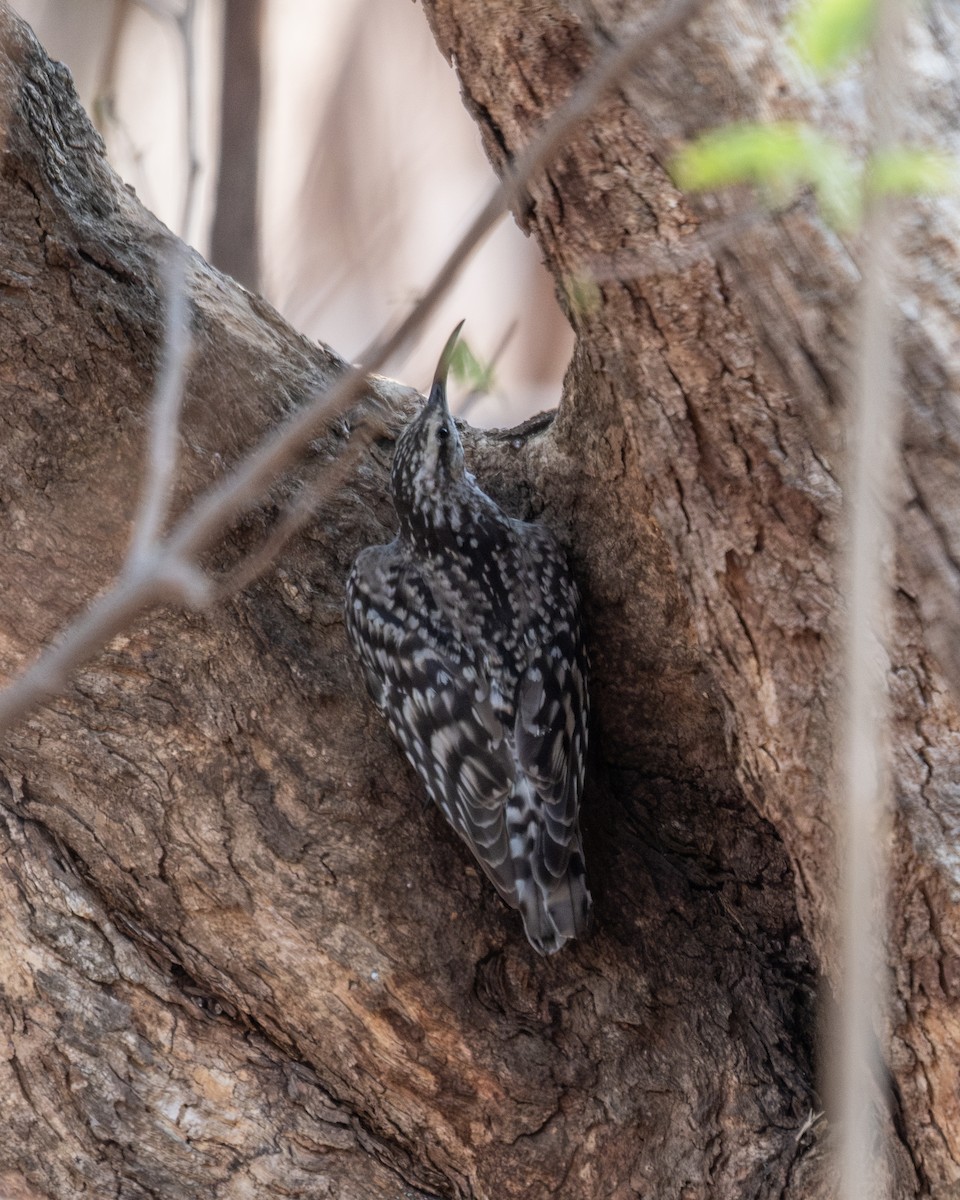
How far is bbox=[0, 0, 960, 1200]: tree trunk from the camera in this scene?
6.10 ft

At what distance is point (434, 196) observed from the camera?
824cm

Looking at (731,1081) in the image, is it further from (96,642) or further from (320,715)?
(96,642)

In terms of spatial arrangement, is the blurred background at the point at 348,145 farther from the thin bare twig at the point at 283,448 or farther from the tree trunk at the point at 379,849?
the thin bare twig at the point at 283,448

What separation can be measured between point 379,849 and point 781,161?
5.23 ft

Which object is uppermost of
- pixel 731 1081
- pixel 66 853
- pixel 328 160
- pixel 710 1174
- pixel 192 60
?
pixel 328 160

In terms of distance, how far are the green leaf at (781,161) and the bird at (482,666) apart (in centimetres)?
120

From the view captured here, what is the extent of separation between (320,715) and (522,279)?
700 centimetres

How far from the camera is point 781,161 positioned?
3.95ft

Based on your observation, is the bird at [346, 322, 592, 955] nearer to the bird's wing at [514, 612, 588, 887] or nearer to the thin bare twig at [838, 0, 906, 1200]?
the bird's wing at [514, 612, 588, 887]

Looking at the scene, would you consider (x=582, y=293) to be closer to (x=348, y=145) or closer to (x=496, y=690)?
(x=496, y=690)

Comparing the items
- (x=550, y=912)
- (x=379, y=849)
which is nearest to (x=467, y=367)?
(x=379, y=849)

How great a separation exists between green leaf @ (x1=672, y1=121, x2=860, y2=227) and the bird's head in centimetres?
154

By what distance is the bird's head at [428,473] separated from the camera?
9.62 feet

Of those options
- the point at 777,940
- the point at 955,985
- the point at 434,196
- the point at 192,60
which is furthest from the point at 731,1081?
the point at 434,196
